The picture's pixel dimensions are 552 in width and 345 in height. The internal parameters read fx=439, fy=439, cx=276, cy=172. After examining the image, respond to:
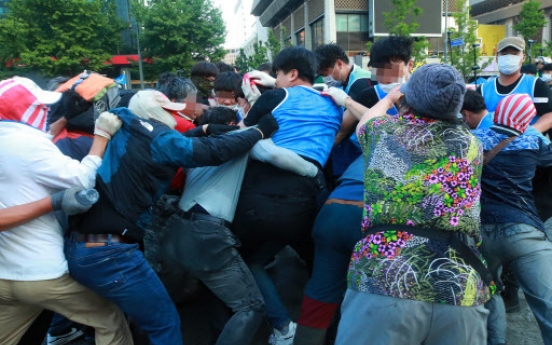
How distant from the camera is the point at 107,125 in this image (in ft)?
7.68

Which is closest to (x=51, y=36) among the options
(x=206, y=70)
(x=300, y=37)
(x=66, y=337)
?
(x=300, y=37)

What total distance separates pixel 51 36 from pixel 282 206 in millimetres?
30601

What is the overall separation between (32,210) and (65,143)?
2.41 ft

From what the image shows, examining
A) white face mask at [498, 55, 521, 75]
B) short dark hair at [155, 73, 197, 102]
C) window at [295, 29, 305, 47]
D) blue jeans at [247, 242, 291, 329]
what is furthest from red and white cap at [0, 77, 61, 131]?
window at [295, 29, 305, 47]

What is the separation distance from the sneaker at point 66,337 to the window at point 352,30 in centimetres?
3552

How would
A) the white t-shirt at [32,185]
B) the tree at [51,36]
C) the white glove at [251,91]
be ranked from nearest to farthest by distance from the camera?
1. the white t-shirt at [32,185]
2. the white glove at [251,91]
3. the tree at [51,36]

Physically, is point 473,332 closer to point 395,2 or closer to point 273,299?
point 273,299

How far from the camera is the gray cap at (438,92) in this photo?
1778 mm

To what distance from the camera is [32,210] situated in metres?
2.14

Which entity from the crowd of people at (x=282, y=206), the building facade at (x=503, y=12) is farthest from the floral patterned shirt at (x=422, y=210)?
the building facade at (x=503, y=12)

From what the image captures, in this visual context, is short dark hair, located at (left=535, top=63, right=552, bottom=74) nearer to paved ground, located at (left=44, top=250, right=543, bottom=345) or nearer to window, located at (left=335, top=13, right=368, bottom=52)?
paved ground, located at (left=44, top=250, right=543, bottom=345)

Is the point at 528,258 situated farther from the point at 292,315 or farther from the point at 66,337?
the point at 66,337

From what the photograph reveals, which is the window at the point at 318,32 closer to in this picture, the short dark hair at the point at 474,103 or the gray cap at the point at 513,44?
the gray cap at the point at 513,44

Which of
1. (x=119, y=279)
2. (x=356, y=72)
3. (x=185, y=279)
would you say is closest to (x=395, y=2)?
(x=356, y=72)
